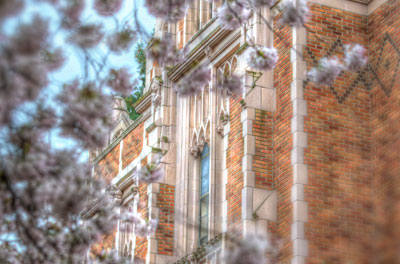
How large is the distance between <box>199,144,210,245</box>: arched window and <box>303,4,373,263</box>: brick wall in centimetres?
353

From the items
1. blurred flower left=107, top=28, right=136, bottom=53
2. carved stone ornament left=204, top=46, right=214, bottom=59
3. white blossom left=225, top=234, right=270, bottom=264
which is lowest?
white blossom left=225, top=234, right=270, bottom=264

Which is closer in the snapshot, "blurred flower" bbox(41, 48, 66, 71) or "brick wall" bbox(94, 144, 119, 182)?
"blurred flower" bbox(41, 48, 66, 71)

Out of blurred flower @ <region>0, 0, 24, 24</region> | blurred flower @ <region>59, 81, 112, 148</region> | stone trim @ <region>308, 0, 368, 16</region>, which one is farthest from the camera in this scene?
stone trim @ <region>308, 0, 368, 16</region>

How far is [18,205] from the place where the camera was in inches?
359

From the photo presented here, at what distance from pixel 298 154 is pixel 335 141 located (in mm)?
780

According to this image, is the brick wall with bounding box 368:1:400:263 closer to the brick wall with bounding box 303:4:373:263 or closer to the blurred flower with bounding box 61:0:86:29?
the brick wall with bounding box 303:4:373:263

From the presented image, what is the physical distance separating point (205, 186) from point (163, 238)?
4.77 feet

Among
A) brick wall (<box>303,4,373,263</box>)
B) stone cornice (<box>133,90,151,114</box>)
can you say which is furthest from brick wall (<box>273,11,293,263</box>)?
stone cornice (<box>133,90,151,114</box>)

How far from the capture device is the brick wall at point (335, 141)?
45.6 ft

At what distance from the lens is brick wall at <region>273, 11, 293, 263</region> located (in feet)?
46.4

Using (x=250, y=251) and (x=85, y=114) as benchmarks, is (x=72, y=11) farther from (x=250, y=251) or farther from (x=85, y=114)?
(x=250, y=251)

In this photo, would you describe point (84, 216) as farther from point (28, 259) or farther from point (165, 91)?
point (28, 259)

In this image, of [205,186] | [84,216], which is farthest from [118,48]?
[84,216]

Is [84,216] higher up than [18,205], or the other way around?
[84,216]
